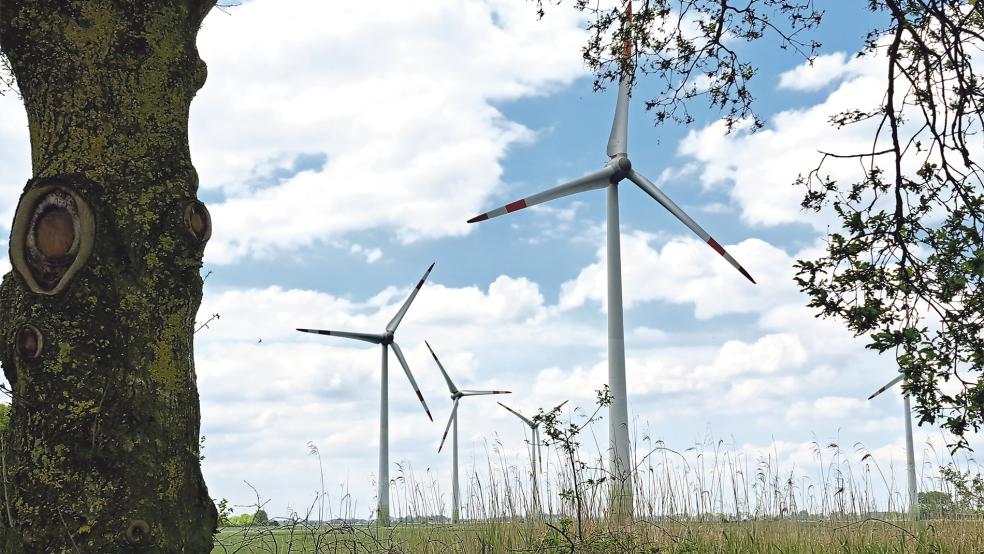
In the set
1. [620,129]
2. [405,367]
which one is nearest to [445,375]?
[405,367]

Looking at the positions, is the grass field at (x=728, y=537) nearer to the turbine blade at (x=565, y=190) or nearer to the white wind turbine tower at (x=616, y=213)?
the white wind turbine tower at (x=616, y=213)

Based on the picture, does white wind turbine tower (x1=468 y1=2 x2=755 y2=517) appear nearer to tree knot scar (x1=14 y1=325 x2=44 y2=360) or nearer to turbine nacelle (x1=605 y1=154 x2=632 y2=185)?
turbine nacelle (x1=605 y1=154 x2=632 y2=185)

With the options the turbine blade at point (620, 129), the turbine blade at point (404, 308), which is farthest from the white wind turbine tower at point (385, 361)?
the turbine blade at point (620, 129)

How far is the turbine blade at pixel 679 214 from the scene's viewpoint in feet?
65.2

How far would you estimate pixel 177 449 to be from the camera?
4.56 m

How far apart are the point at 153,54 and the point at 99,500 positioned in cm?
239

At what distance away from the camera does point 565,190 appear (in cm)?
2122

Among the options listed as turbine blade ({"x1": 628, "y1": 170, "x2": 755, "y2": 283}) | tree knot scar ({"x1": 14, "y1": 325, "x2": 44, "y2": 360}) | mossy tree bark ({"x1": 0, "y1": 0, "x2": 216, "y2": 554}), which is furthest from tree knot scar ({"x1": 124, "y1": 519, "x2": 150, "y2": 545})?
turbine blade ({"x1": 628, "y1": 170, "x2": 755, "y2": 283})

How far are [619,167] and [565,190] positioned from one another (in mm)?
1623

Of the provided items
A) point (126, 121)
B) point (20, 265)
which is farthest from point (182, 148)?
point (20, 265)

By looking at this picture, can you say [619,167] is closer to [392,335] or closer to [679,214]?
[679,214]

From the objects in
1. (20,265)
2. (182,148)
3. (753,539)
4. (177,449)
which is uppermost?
(182,148)

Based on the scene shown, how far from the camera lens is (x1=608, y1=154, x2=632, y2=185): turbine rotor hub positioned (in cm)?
2161

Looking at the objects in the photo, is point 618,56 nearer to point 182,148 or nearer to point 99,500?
point 182,148
